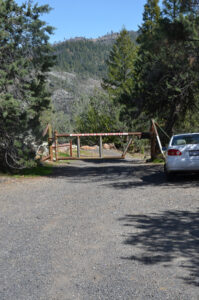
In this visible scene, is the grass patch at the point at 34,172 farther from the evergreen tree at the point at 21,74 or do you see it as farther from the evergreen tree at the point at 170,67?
the evergreen tree at the point at 170,67

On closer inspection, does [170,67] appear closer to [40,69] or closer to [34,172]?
[40,69]

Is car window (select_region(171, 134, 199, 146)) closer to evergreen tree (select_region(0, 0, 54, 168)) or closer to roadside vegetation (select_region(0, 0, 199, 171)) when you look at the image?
roadside vegetation (select_region(0, 0, 199, 171))

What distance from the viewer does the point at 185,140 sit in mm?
11453

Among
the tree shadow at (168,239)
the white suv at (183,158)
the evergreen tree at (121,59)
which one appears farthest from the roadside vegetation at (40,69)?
the evergreen tree at (121,59)

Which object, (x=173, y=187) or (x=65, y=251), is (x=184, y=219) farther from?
(x=173, y=187)

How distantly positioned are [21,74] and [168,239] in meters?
8.31

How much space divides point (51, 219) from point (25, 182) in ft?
18.2

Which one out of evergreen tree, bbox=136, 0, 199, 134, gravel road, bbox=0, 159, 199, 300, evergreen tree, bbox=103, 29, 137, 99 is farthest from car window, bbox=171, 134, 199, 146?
evergreen tree, bbox=103, 29, 137, 99

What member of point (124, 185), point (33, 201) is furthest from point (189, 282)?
point (124, 185)

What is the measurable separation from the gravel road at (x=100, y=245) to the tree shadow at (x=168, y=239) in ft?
0.04

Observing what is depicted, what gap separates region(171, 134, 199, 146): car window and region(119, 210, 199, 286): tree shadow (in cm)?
457

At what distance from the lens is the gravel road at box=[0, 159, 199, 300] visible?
146 inches

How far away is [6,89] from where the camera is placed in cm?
1171

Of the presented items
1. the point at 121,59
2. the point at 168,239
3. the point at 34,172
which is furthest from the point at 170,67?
the point at 121,59
